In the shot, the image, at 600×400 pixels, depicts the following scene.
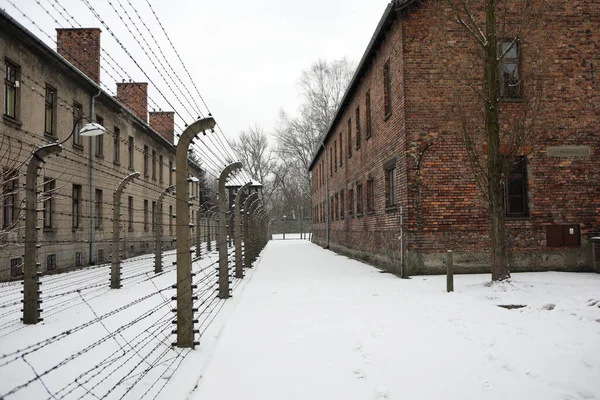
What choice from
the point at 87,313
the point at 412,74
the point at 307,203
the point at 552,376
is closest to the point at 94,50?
the point at 412,74

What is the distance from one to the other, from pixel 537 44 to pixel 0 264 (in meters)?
14.8

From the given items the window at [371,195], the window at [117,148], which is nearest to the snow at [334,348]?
the window at [371,195]

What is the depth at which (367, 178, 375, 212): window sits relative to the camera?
1639 cm

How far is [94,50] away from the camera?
1869 cm

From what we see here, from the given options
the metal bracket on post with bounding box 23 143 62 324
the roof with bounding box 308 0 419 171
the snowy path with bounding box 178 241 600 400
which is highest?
the roof with bounding box 308 0 419 171

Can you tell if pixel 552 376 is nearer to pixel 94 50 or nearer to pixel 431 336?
pixel 431 336

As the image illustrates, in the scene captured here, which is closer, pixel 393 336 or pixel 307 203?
pixel 393 336

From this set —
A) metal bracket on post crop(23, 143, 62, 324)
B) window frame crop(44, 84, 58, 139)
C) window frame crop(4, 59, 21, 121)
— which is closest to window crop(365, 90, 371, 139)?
window frame crop(44, 84, 58, 139)

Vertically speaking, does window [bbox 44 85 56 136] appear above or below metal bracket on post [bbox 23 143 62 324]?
above

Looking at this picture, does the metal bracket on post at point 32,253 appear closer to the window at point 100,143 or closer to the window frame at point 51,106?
the window frame at point 51,106

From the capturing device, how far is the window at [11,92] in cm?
1256

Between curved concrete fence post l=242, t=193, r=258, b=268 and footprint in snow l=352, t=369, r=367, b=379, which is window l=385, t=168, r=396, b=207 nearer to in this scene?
curved concrete fence post l=242, t=193, r=258, b=268

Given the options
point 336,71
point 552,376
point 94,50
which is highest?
point 336,71

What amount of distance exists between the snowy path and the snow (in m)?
0.02
